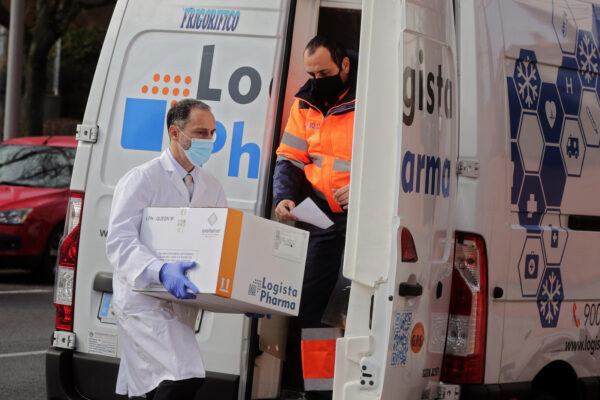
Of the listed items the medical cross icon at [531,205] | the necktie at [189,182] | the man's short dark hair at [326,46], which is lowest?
the necktie at [189,182]

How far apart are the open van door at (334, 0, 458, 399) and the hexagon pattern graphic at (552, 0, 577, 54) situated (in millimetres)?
933

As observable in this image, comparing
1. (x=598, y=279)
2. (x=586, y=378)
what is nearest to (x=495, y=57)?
(x=598, y=279)

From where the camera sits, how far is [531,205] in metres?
4.55

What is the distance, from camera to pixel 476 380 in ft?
14.1

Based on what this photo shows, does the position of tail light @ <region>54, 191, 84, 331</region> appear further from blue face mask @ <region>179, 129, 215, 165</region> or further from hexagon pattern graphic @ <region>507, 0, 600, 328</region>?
hexagon pattern graphic @ <region>507, 0, 600, 328</region>

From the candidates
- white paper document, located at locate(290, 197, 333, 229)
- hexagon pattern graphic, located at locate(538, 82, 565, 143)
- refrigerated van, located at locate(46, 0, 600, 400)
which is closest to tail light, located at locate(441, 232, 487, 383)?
refrigerated van, located at locate(46, 0, 600, 400)

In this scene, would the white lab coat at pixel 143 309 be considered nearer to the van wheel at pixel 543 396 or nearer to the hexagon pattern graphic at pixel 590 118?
the van wheel at pixel 543 396

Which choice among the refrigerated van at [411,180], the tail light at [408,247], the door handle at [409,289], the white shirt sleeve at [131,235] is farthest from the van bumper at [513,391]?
the white shirt sleeve at [131,235]

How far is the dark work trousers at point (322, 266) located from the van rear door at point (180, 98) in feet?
1.63

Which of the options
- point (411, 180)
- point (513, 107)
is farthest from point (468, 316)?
point (513, 107)

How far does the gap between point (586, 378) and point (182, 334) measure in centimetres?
197

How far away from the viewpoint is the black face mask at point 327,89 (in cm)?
520

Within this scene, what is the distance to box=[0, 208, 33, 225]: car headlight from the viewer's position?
1205cm

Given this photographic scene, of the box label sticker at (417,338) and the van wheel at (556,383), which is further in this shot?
the van wheel at (556,383)
